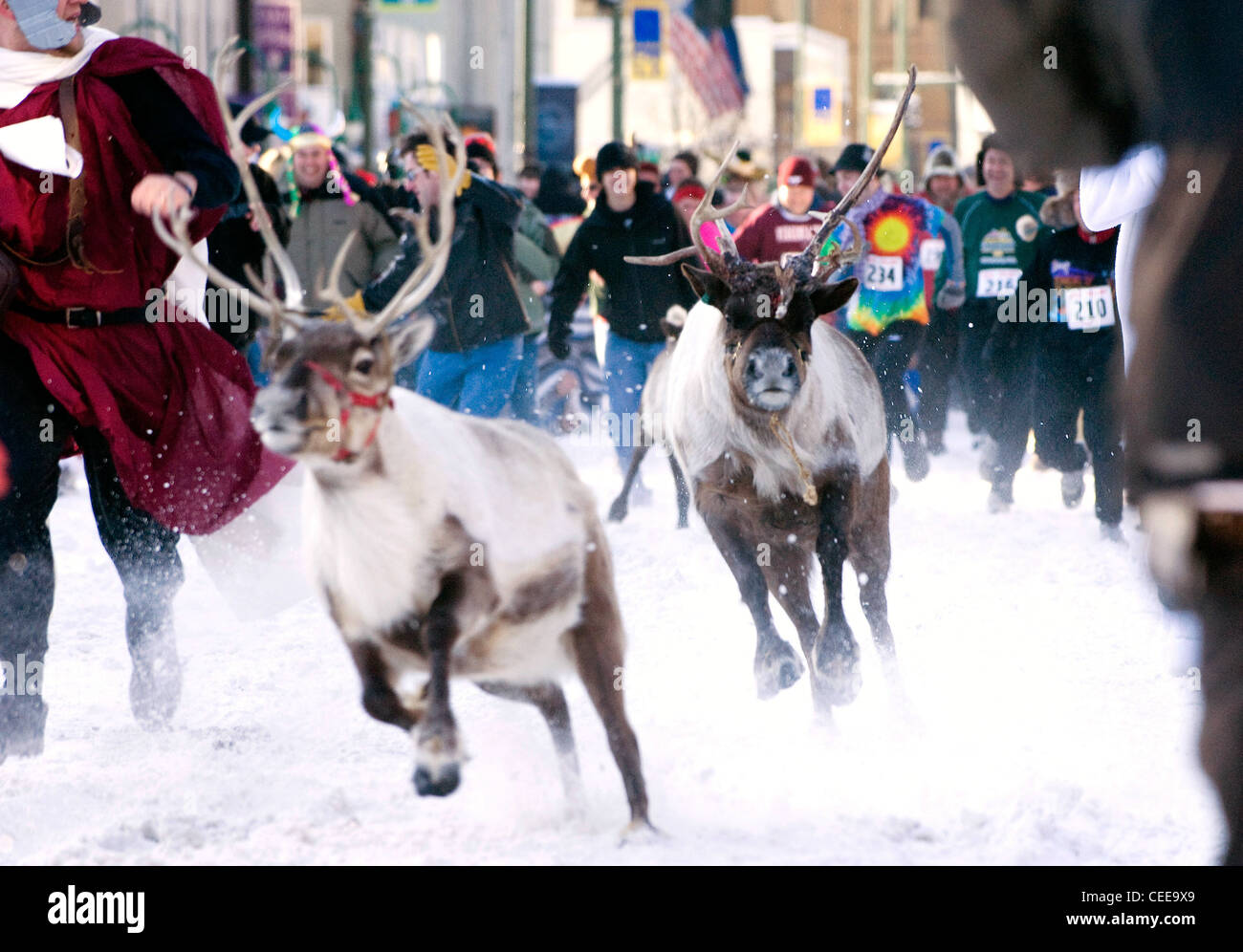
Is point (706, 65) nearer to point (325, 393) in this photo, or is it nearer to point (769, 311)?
point (769, 311)

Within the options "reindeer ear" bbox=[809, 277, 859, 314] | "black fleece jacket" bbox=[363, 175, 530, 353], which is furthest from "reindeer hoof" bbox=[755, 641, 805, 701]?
"black fleece jacket" bbox=[363, 175, 530, 353]

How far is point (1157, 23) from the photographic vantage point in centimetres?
231

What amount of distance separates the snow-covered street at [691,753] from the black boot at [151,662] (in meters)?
0.11

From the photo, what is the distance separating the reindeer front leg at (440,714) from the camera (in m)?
3.45

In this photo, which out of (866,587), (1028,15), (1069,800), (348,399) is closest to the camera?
(1028,15)

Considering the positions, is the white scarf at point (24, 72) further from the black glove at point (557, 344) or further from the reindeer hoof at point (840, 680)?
the black glove at point (557, 344)

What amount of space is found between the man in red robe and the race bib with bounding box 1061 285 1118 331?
5.37m

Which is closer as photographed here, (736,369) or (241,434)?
(241,434)

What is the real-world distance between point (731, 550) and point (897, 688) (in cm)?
69

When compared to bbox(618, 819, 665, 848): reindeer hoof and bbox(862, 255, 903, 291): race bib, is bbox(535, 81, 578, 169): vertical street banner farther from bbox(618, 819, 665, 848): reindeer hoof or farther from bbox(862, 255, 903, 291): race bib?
bbox(618, 819, 665, 848): reindeer hoof

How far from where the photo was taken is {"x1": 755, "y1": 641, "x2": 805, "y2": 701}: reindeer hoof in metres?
Answer: 5.59

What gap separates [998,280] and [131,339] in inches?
274
